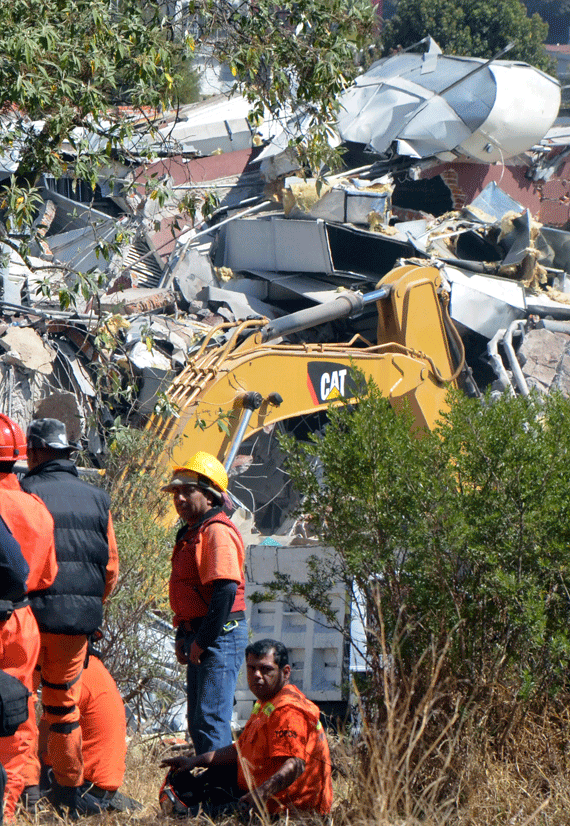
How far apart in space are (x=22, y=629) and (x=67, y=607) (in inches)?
15.4

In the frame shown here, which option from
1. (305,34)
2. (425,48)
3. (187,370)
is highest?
(425,48)

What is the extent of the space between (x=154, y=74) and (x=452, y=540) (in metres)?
3.57

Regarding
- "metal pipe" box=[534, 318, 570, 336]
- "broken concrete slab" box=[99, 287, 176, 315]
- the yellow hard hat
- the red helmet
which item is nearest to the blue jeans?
the yellow hard hat

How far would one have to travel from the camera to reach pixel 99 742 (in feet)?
12.7

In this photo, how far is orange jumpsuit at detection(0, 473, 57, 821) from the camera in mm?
3158

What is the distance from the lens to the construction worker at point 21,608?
3.16m

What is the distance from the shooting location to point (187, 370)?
671cm

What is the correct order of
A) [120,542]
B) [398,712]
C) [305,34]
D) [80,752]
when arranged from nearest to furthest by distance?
[398,712]
[80,752]
[120,542]
[305,34]

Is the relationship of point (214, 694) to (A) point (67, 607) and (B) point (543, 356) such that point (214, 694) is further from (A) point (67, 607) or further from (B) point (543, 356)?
(B) point (543, 356)

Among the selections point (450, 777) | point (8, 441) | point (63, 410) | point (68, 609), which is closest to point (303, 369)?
point (63, 410)

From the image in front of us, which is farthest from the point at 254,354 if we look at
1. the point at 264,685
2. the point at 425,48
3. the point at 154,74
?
the point at 425,48

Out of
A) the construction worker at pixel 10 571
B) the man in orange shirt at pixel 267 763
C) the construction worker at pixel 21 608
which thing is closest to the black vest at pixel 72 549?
the construction worker at pixel 21 608

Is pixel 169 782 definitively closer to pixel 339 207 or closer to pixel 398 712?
pixel 398 712

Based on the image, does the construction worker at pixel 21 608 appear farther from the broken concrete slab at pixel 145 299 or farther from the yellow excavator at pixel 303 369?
the broken concrete slab at pixel 145 299
